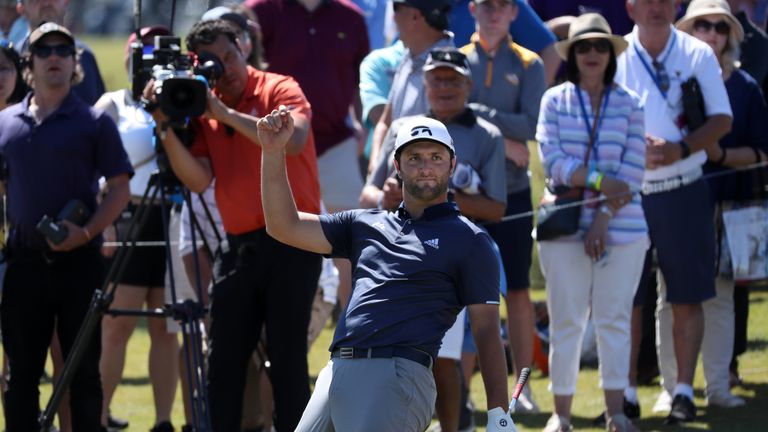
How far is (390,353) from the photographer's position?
5344 millimetres

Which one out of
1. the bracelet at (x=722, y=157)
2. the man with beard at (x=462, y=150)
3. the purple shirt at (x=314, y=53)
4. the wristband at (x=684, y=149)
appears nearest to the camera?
the man with beard at (x=462, y=150)

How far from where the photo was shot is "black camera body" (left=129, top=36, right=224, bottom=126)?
6512 millimetres

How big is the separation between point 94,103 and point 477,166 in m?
2.52

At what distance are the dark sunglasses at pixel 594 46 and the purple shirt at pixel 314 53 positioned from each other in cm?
220

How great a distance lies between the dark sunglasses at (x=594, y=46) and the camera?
759 centimetres

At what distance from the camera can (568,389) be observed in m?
7.48

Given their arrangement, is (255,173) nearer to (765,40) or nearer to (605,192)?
(605,192)

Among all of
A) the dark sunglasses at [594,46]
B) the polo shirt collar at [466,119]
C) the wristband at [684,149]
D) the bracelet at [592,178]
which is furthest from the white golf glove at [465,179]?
the wristband at [684,149]

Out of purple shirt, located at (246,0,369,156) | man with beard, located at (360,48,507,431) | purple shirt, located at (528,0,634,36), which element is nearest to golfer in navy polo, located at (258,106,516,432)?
man with beard, located at (360,48,507,431)

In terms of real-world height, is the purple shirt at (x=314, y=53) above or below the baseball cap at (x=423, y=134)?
above

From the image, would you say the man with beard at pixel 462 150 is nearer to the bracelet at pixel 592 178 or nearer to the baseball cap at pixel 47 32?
the bracelet at pixel 592 178

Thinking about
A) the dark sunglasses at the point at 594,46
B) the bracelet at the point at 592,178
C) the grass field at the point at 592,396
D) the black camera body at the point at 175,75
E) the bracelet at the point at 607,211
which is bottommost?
the grass field at the point at 592,396

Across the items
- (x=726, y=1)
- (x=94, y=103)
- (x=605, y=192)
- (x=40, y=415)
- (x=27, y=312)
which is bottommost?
(x=40, y=415)

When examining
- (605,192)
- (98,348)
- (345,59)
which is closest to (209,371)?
(98,348)
